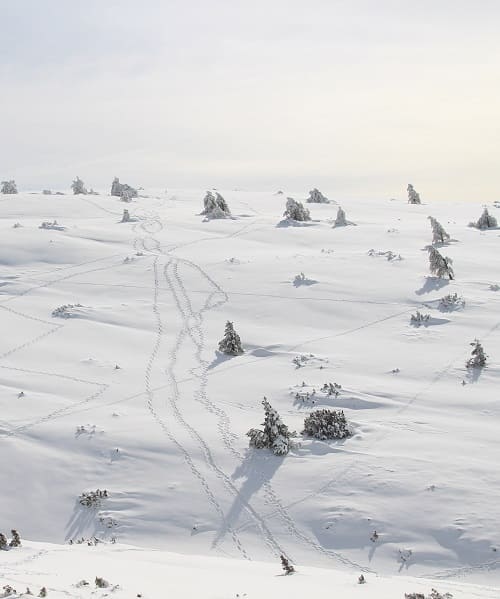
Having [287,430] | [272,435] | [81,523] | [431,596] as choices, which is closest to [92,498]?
[81,523]

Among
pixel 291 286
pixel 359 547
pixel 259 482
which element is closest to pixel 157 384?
pixel 259 482

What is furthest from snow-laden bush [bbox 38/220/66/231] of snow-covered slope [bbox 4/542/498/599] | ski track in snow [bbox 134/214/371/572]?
snow-covered slope [bbox 4/542/498/599]

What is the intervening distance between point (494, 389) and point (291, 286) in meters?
12.0

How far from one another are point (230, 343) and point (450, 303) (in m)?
9.31

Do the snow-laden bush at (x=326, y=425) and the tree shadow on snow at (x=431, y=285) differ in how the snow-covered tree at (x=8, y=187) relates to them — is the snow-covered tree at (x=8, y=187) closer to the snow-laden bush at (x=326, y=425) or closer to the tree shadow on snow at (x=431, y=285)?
the tree shadow on snow at (x=431, y=285)

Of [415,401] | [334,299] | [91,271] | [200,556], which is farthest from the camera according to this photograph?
[91,271]

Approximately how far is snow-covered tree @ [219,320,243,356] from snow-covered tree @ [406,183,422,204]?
134 ft

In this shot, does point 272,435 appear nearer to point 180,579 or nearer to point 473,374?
point 180,579

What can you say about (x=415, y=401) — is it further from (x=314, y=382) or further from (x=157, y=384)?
(x=157, y=384)

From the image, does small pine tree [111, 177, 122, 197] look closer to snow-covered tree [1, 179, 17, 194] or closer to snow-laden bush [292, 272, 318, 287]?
snow-covered tree [1, 179, 17, 194]

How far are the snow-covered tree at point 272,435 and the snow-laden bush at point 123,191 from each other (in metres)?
40.5

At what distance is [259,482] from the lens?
48.8 feet

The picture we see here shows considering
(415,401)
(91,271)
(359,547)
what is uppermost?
(91,271)

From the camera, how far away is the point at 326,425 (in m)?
16.3
